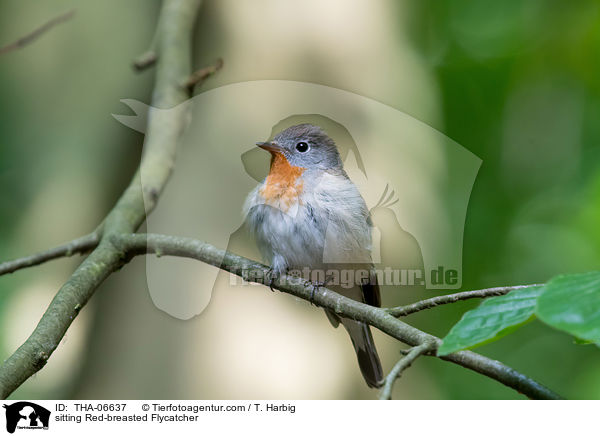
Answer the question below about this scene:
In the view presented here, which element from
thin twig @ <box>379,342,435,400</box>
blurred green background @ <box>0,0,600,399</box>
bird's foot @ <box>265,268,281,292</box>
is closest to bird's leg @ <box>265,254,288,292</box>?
bird's foot @ <box>265,268,281,292</box>

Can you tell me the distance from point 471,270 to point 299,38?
1.66 m

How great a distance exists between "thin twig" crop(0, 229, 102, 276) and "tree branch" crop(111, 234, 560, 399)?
146mm

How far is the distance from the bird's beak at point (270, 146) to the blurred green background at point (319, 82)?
62 cm

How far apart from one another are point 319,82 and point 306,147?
0.52 metres

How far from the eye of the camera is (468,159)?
11.5ft

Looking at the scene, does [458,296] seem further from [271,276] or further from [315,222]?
[315,222]

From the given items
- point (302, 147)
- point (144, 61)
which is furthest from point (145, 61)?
point (302, 147)

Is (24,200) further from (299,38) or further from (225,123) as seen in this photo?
(299,38)

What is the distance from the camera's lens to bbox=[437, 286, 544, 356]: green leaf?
1.12m

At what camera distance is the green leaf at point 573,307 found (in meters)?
1.03

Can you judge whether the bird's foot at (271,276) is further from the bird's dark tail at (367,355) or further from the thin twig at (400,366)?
the thin twig at (400,366)

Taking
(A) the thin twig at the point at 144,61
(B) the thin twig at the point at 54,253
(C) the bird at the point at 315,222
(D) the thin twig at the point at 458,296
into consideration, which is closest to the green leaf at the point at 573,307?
(D) the thin twig at the point at 458,296
